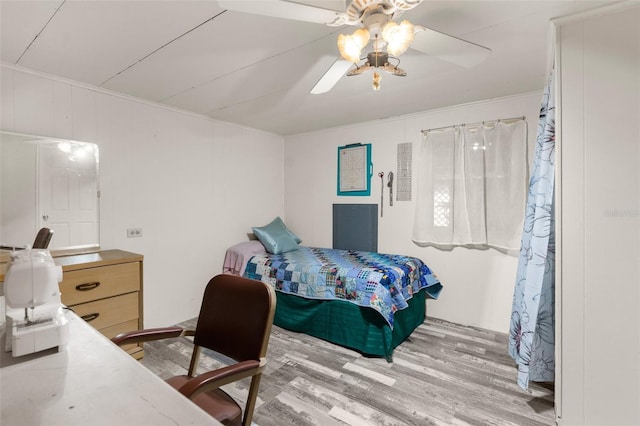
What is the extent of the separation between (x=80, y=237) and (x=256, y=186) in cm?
203

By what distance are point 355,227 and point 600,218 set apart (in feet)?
8.22

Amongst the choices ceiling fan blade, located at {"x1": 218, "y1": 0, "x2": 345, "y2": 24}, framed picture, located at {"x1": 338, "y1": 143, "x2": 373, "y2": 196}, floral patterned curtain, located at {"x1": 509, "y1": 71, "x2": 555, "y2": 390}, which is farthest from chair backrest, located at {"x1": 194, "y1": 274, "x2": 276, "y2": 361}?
framed picture, located at {"x1": 338, "y1": 143, "x2": 373, "y2": 196}

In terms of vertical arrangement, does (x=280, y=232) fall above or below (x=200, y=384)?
above

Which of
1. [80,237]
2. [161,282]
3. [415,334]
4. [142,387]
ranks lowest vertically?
[415,334]

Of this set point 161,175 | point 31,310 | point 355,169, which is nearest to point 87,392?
point 31,310

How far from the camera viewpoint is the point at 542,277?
1.87m

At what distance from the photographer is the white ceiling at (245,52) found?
62.4 inches

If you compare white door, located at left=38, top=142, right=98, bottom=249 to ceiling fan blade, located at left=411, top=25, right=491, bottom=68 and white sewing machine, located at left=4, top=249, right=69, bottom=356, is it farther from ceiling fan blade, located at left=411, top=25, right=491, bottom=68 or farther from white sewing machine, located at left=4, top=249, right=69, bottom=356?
ceiling fan blade, located at left=411, top=25, right=491, bottom=68

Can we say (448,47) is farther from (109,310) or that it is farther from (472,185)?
(109,310)

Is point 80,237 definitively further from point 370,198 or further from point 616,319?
point 616,319

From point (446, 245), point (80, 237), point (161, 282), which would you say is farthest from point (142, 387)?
point (446, 245)

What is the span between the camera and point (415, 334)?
296cm

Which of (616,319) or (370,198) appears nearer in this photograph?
(616,319)

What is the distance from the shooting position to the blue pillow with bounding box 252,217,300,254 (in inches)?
145
